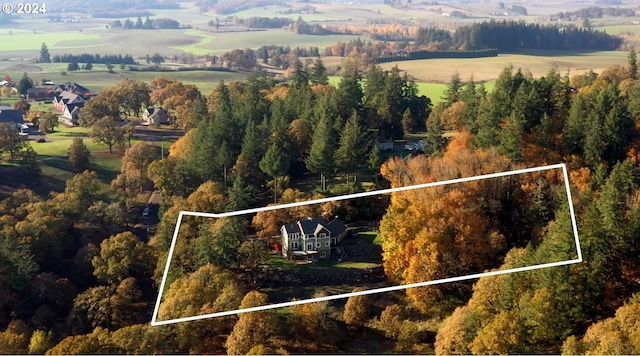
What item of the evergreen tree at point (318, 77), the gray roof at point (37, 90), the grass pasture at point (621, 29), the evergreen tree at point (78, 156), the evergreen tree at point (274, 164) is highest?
the grass pasture at point (621, 29)

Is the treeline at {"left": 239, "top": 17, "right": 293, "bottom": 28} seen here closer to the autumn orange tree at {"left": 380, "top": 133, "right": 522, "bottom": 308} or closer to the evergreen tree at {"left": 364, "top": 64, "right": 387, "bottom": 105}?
the evergreen tree at {"left": 364, "top": 64, "right": 387, "bottom": 105}

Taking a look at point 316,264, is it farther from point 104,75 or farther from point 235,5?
point 235,5

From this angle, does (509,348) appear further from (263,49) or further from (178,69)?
(263,49)

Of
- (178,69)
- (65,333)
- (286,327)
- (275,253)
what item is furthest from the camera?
(178,69)

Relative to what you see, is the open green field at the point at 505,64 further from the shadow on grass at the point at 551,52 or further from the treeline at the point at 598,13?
the treeline at the point at 598,13

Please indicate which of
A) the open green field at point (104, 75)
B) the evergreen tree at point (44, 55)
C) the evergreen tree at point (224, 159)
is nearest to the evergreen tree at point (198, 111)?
the evergreen tree at point (224, 159)

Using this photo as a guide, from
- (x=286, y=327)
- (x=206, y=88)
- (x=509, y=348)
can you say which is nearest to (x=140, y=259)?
(x=286, y=327)
